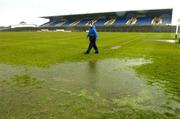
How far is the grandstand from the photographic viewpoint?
243ft

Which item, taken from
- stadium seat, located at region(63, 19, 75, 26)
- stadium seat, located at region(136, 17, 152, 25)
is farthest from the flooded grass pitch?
stadium seat, located at region(63, 19, 75, 26)

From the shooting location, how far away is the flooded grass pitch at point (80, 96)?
13.8ft

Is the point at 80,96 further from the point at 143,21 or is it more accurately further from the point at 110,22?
the point at 110,22

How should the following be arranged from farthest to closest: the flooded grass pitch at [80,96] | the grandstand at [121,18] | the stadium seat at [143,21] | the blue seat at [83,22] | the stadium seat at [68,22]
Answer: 1. the stadium seat at [68,22]
2. the blue seat at [83,22]
3. the grandstand at [121,18]
4. the stadium seat at [143,21]
5. the flooded grass pitch at [80,96]

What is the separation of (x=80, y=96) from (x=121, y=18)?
80849 millimetres

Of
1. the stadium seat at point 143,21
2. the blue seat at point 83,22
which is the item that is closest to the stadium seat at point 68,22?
the blue seat at point 83,22

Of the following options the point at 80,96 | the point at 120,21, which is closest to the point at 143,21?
the point at 120,21

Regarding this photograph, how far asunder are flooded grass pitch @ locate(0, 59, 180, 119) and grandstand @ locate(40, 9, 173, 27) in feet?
226

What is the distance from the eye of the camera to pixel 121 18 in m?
82.9

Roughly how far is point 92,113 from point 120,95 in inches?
53.9

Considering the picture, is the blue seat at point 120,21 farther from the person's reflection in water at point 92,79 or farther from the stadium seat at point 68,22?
the person's reflection in water at point 92,79

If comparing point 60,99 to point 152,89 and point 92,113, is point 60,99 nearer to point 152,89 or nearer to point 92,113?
point 92,113

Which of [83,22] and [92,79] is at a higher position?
[83,22]

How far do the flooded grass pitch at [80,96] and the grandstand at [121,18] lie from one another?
226ft
